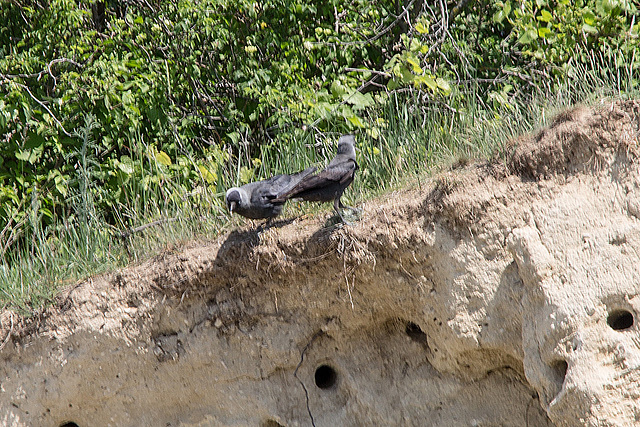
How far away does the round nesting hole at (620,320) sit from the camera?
4.46 m

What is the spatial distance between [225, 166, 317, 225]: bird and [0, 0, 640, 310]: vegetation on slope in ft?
2.28

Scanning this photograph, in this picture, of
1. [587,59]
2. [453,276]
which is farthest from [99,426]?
[587,59]

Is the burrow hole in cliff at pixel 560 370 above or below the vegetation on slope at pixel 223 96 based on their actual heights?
below

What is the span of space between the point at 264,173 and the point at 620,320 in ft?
12.4

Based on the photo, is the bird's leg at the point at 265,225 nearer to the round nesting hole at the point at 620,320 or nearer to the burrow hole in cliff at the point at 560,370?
the burrow hole in cliff at the point at 560,370

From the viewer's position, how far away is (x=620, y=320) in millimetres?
4516

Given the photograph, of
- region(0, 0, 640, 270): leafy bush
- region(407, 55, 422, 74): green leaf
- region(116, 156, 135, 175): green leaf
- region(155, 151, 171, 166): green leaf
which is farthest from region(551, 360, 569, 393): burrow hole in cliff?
region(116, 156, 135, 175): green leaf

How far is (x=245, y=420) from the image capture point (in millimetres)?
5633

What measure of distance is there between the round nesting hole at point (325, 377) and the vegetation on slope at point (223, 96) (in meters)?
1.44

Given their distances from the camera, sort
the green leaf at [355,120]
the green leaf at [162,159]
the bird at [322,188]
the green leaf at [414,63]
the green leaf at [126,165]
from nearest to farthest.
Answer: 1. the bird at [322,188]
2. the green leaf at [414,63]
3. the green leaf at [355,120]
4. the green leaf at [162,159]
5. the green leaf at [126,165]

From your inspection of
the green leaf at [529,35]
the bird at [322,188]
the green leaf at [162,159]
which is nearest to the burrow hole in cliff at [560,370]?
the bird at [322,188]

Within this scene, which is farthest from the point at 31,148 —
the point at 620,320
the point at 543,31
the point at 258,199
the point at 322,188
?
the point at 620,320

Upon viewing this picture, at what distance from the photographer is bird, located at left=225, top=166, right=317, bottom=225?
526cm

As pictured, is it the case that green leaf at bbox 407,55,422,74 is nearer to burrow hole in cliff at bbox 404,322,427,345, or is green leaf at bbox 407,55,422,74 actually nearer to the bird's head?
the bird's head
